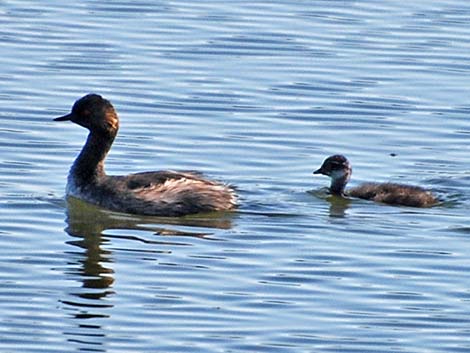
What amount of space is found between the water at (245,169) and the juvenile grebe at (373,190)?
0.33 feet

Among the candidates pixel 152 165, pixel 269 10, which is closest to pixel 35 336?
pixel 152 165

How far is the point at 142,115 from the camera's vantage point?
61.6 feet

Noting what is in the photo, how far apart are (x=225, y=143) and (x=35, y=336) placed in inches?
237

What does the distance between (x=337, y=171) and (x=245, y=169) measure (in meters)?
0.99

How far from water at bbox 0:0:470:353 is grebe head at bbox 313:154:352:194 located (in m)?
0.17

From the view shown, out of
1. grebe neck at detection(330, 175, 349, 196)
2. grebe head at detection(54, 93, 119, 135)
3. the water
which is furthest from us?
grebe head at detection(54, 93, 119, 135)

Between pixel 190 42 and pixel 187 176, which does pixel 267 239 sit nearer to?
pixel 187 176

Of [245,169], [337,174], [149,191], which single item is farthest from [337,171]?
[149,191]

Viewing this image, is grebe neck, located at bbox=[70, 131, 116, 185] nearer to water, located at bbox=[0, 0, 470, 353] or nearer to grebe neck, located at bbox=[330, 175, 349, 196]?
water, located at bbox=[0, 0, 470, 353]

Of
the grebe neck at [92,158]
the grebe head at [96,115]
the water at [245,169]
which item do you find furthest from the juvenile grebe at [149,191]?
the grebe head at [96,115]

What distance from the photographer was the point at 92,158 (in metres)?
16.7

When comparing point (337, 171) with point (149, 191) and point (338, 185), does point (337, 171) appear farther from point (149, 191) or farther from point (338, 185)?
point (149, 191)

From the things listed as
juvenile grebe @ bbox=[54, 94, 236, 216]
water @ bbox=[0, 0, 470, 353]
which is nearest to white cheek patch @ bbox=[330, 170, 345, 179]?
water @ bbox=[0, 0, 470, 353]

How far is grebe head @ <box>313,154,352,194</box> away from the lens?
54.0 ft
